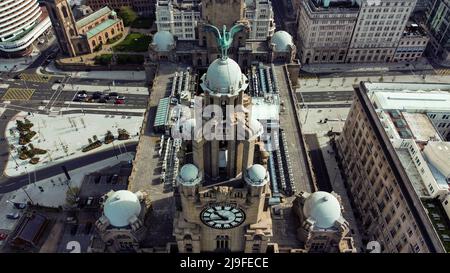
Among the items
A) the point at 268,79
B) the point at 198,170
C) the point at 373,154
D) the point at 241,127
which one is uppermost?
the point at 241,127

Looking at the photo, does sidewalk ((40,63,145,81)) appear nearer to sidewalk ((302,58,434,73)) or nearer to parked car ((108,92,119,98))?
parked car ((108,92,119,98))

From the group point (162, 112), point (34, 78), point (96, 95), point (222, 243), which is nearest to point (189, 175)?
point (222, 243)

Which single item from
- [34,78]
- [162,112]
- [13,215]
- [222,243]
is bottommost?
[13,215]

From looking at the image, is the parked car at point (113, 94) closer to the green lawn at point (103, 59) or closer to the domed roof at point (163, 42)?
the green lawn at point (103, 59)

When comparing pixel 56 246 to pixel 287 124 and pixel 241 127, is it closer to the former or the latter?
pixel 287 124

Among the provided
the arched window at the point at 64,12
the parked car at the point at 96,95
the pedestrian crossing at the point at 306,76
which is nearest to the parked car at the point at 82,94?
the parked car at the point at 96,95

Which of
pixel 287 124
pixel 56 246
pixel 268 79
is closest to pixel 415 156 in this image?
pixel 287 124

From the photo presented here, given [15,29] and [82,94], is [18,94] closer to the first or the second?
[82,94]
